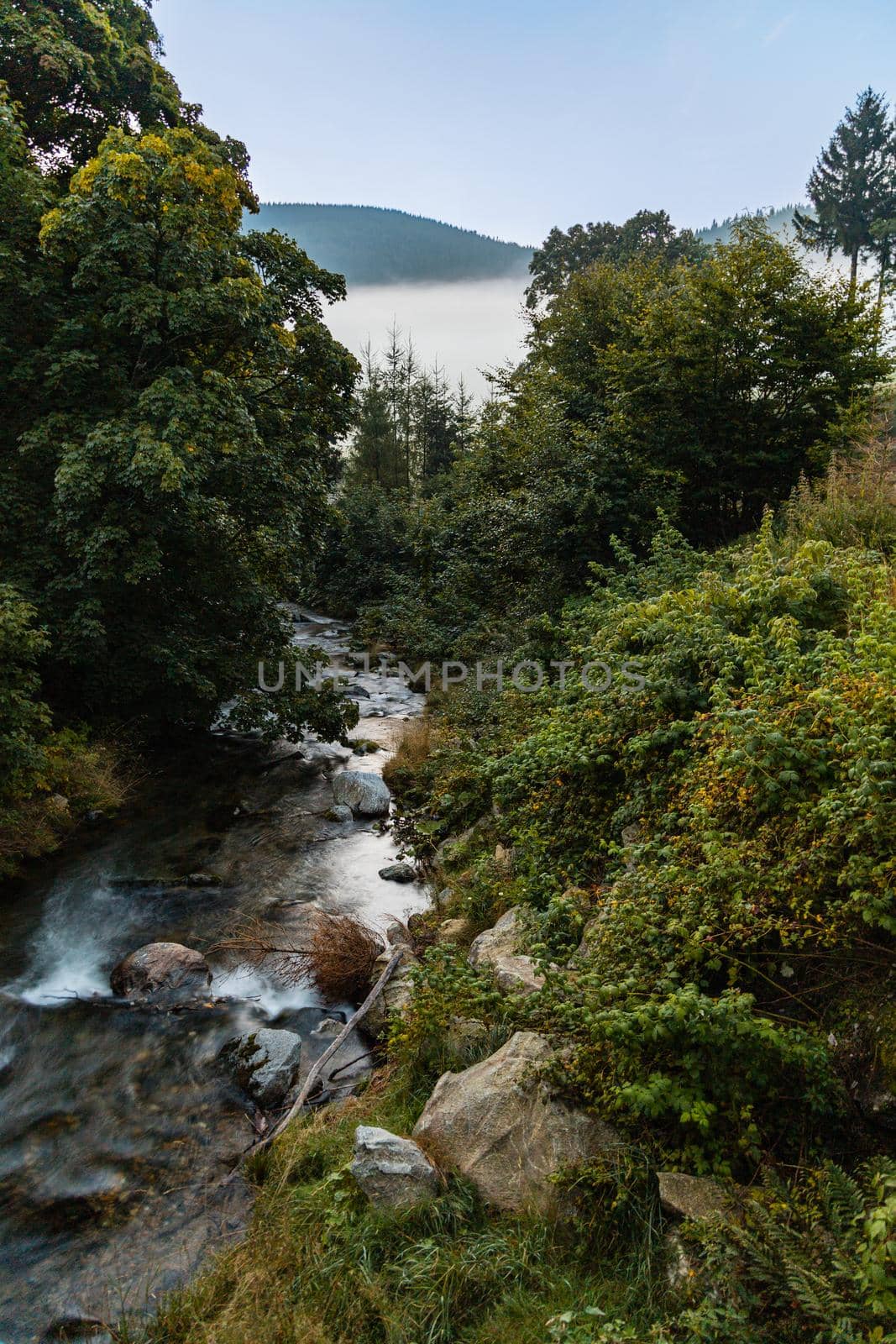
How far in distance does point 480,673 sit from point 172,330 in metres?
7.01

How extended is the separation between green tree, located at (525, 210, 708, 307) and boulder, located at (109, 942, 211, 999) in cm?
3444

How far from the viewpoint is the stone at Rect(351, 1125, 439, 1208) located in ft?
12.0

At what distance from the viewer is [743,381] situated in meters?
12.3

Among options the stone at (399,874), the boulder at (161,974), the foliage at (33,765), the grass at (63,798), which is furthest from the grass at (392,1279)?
the grass at (63,798)

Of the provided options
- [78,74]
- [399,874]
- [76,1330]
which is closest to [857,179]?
[78,74]

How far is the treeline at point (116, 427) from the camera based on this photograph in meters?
9.30

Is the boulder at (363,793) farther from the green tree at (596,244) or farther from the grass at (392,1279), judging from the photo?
the green tree at (596,244)

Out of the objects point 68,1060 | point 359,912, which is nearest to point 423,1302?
point 68,1060

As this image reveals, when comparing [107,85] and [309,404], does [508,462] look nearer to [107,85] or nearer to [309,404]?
[309,404]

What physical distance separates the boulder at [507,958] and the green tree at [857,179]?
156ft

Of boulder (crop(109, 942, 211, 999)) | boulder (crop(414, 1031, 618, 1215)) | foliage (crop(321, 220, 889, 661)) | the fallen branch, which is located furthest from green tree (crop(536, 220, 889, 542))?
boulder (crop(414, 1031, 618, 1215))

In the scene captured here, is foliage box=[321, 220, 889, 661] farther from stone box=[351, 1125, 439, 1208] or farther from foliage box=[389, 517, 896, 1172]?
stone box=[351, 1125, 439, 1208]

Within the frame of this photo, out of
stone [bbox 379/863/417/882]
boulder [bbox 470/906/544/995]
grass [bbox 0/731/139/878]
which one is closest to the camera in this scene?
boulder [bbox 470/906/544/995]

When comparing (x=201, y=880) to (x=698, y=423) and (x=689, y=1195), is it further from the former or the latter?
(x=698, y=423)
